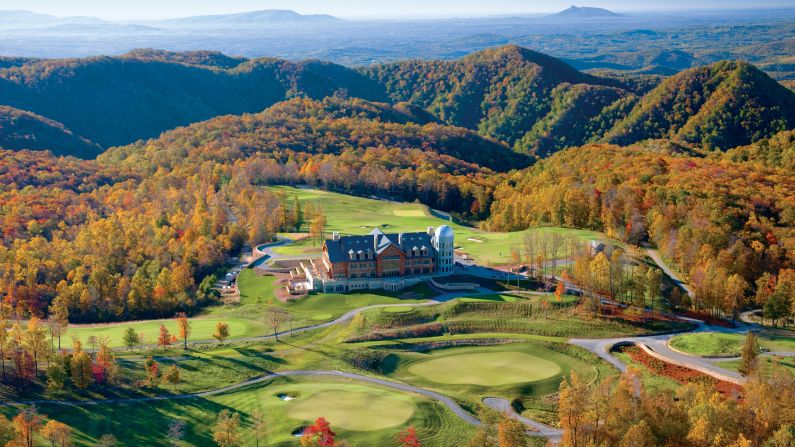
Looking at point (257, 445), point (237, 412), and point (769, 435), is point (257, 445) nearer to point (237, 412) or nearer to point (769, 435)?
point (237, 412)

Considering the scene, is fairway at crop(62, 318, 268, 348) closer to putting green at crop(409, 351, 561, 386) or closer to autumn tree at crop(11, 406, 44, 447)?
putting green at crop(409, 351, 561, 386)

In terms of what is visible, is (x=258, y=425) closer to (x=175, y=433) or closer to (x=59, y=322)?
(x=175, y=433)

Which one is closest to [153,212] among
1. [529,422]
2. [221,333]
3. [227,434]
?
[221,333]

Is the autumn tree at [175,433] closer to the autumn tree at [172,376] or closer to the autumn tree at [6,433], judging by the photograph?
the autumn tree at [172,376]

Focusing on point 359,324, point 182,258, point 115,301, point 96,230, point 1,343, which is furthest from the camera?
point 96,230

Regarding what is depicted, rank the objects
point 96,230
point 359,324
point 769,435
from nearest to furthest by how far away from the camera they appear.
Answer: point 769,435, point 359,324, point 96,230

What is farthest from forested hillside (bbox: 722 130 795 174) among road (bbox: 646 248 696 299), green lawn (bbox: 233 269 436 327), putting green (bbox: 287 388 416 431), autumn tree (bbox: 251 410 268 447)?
autumn tree (bbox: 251 410 268 447)

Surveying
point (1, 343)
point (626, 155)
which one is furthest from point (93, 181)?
point (626, 155)
